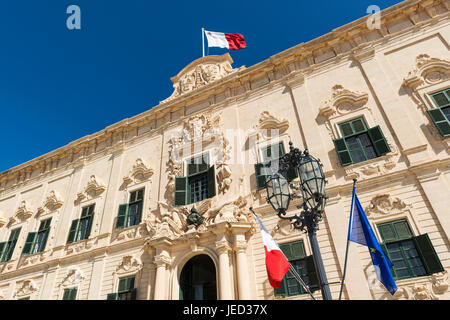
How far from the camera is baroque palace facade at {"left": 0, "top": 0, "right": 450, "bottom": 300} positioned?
8.67m

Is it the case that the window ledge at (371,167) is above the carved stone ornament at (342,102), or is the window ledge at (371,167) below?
below

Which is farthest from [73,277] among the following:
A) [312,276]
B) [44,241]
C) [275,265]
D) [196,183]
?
[275,265]

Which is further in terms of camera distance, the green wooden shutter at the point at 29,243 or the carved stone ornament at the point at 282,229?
the green wooden shutter at the point at 29,243

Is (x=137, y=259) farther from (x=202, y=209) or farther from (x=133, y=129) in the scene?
(x=133, y=129)

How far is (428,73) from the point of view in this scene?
34.2 feet

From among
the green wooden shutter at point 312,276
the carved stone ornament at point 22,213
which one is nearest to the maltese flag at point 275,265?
the green wooden shutter at point 312,276

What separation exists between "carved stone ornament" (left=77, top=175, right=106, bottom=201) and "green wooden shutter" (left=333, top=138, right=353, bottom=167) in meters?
11.4

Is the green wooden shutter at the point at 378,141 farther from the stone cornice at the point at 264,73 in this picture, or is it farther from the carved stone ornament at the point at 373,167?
the stone cornice at the point at 264,73

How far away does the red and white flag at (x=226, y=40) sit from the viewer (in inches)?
618

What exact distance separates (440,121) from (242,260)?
7.78 m

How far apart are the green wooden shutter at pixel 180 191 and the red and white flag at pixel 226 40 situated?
25.4 feet

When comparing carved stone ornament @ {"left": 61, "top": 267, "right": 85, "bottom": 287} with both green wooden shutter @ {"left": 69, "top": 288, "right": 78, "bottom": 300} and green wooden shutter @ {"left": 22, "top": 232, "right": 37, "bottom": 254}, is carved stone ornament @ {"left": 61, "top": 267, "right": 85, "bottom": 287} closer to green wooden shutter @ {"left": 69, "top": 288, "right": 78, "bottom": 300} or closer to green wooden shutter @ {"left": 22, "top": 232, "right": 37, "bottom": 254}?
green wooden shutter @ {"left": 69, "top": 288, "right": 78, "bottom": 300}

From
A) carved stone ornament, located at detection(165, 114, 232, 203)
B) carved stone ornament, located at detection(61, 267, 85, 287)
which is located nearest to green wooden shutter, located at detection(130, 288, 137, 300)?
carved stone ornament, located at detection(61, 267, 85, 287)

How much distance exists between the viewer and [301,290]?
8.59 meters
